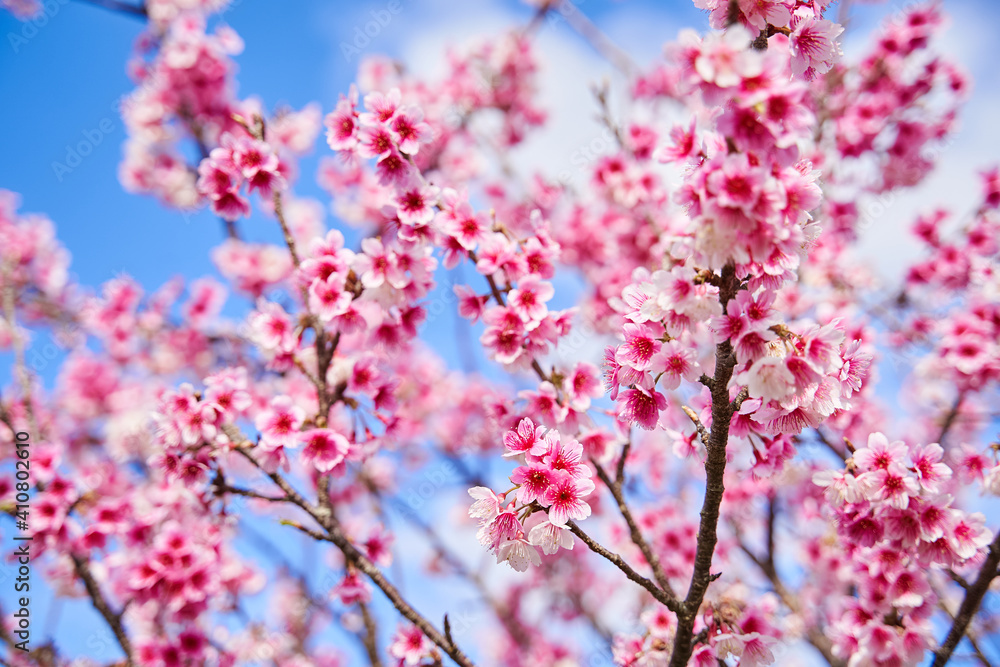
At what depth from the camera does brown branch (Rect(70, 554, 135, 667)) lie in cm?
351

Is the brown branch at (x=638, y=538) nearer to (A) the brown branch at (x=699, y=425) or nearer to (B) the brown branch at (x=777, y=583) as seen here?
(A) the brown branch at (x=699, y=425)

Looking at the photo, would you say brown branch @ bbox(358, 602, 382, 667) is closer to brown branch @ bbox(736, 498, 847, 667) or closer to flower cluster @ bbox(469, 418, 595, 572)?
flower cluster @ bbox(469, 418, 595, 572)

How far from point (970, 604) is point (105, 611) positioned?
4.69 meters

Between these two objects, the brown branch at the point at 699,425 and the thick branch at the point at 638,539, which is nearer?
the brown branch at the point at 699,425

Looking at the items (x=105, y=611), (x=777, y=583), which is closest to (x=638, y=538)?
(x=777, y=583)

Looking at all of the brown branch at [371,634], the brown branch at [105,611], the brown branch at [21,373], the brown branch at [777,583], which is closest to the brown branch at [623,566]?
the brown branch at [371,634]

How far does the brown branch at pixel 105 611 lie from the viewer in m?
3.51

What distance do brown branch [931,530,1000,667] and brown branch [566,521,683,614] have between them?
1.36 metres

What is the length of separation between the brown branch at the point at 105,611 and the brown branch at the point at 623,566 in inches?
127

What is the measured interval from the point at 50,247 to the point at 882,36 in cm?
1126

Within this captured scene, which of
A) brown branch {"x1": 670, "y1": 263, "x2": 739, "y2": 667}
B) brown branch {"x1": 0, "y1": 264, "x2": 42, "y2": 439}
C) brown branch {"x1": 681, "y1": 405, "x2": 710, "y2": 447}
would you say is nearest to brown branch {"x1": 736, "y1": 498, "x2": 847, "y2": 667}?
brown branch {"x1": 670, "y1": 263, "x2": 739, "y2": 667}

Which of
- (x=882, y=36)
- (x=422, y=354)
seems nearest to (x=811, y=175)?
(x=882, y=36)

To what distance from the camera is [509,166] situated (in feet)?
21.2

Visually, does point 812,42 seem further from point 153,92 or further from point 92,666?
point 153,92
